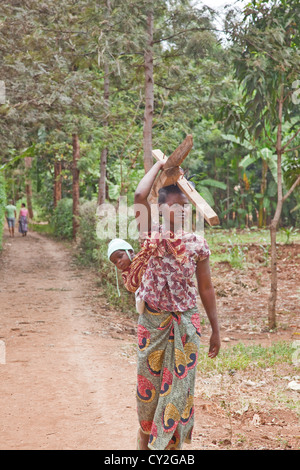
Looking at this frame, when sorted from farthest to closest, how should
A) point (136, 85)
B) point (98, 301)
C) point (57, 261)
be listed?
1. point (57, 261)
2. point (136, 85)
3. point (98, 301)

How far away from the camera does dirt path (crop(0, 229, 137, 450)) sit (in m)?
3.95

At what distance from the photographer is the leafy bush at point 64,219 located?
19.5 metres

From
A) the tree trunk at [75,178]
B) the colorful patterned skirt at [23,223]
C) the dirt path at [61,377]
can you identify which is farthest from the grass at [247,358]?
the colorful patterned skirt at [23,223]

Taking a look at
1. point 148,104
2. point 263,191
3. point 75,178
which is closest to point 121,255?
point 148,104

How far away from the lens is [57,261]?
582 inches

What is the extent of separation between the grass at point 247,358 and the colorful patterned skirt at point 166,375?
273 cm

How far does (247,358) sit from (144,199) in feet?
12.5

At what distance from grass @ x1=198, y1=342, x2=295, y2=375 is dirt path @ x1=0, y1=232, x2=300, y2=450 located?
0.46 feet

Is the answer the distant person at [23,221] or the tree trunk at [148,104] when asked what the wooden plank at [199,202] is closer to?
the tree trunk at [148,104]

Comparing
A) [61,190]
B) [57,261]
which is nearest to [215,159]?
[61,190]

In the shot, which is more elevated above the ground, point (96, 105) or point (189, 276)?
point (96, 105)

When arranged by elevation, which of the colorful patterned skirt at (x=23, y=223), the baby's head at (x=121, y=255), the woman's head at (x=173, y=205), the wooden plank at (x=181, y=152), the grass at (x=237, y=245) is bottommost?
the grass at (x=237, y=245)
